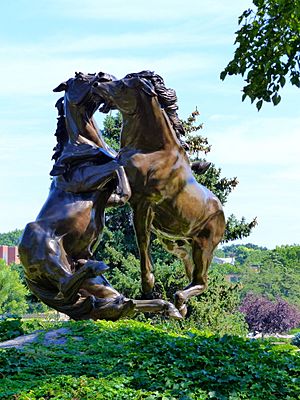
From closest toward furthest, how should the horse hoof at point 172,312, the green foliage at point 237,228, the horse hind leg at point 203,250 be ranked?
the horse hoof at point 172,312 < the horse hind leg at point 203,250 < the green foliage at point 237,228

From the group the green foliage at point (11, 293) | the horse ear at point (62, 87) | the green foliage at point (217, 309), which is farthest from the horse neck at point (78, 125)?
the green foliage at point (11, 293)

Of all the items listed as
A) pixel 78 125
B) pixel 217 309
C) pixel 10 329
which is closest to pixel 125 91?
pixel 78 125

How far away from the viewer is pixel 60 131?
364 inches

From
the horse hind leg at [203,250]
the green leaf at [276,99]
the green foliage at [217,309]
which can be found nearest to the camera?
the horse hind leg at [203,250]

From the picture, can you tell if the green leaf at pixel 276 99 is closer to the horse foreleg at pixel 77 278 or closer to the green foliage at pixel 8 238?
the horse foreleg at pixel 77 278

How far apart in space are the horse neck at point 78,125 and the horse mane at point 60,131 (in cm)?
17

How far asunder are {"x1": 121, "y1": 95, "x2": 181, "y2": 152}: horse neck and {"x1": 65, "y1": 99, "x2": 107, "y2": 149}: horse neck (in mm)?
450

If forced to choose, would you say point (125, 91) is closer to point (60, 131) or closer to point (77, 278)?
point (60, 131)

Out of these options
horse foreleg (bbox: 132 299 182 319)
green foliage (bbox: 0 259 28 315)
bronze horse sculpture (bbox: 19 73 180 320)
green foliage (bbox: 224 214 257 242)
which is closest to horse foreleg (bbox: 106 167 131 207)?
bronze horse sculpture (bbox: 19 73 180 320)

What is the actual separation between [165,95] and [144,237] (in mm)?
1593

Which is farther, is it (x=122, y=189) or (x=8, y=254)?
(x=8, y=254)

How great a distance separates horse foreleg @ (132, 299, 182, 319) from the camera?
8.80 m

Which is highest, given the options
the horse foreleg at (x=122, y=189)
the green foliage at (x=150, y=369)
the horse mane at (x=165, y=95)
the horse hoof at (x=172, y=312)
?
the horse mane at (x=165, y=95)

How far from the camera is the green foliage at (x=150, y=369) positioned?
19.9 feet
